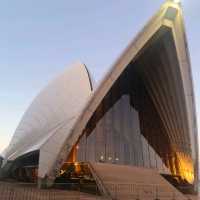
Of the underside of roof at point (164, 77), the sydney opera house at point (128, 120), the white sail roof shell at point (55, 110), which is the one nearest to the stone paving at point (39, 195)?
the sydney opera house at point (128, 120)

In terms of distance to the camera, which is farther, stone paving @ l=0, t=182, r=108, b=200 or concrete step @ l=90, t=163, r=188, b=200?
concrete step @ l=90, t=163, r=188, b=200

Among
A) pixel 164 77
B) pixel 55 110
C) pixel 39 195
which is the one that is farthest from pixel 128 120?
pixel 39 195

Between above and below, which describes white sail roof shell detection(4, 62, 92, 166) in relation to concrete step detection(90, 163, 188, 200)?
above

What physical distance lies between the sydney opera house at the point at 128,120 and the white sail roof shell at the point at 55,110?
0.11 m

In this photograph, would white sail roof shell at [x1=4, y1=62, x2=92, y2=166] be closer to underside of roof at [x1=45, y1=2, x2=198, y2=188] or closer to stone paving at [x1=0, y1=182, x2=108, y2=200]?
underside of roof at [x1=45, y1=2, x2=198, y2=188]

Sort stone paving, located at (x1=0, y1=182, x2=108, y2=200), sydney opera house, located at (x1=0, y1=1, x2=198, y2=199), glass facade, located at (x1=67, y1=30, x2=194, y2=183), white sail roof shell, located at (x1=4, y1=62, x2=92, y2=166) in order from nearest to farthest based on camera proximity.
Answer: stone paving, located at (x1=0, y1=182, x2=108, y2=200)
sydney opera house, located at (x1=0, y1=1, x2=198, y2=199)
glass facade, located at (x1=67, y1=30, x2=194, y2=183)
white sail roof shell, located at (x1=4, y1=62, x2=92, y2=166)

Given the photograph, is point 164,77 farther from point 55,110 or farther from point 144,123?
point 55,110

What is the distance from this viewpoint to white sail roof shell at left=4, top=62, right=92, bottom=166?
18642 millimetres

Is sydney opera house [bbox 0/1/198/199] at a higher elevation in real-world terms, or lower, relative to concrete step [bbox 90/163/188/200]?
higher

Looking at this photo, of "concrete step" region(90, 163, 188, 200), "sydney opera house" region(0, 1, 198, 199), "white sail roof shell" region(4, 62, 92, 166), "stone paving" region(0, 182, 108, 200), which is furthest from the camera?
"white sail roof shell" region(4, 62, 92, 166)

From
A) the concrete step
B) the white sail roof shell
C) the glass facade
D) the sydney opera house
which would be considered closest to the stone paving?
the concrete step

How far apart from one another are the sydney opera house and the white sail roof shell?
11cm

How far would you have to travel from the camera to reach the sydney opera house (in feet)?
51.1

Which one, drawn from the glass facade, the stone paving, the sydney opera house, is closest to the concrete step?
the sydney opera house
